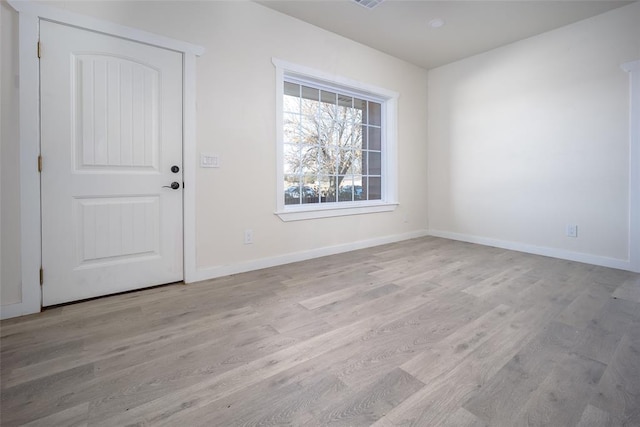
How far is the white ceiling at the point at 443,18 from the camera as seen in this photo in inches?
118

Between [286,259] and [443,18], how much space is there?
10.1ft

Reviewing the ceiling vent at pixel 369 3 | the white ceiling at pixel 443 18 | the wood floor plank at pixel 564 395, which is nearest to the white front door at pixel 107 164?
the white ceiling at pixel 443 18

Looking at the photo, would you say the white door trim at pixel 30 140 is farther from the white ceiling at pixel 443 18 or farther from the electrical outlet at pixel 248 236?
the white ceiling at pixel 443 18

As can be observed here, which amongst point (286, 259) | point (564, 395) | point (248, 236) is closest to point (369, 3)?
point (248, 236)

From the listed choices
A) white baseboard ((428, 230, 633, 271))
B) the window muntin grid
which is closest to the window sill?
the window muntin grid

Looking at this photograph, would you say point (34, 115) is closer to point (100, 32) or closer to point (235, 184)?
point (100, 32)

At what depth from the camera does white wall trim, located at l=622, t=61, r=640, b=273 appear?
116 inches

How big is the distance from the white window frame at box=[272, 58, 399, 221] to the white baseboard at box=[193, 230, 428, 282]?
1.30ft

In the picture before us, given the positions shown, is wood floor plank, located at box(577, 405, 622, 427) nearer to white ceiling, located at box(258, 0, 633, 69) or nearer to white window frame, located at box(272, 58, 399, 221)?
white window frame, located at box(272, 58, 399, 221)

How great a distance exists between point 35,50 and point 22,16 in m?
0.21

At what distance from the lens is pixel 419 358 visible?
1.52 metres

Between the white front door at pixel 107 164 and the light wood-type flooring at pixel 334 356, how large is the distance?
25 centimetres

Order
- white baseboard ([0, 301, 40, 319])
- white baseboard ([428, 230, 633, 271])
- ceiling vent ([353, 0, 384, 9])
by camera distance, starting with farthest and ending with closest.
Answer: white baseboard ([428, 230, 633, 271])
ceiling vent ([353, 0, 384, 9])
white baseboard ([0, 301, 40, 319])

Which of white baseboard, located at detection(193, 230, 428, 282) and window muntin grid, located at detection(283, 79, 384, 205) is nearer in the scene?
white baseboard, located at detection(193, 230, 428, 282)
